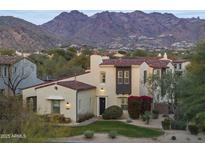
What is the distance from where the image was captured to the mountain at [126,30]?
5332mm

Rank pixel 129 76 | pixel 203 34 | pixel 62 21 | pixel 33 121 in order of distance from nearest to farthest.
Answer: pixel 33 121 < pixel 62 21 < pixel 203 34 < pixel 129 76

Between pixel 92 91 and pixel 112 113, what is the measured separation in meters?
0.44

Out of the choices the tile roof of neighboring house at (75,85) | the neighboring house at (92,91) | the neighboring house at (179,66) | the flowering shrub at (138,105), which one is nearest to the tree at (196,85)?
the flowering shrub at (138,105)

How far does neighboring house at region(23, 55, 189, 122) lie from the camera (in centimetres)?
602

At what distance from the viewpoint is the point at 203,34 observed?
18.7ft

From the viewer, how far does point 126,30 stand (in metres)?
5.89

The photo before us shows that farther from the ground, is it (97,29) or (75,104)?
(97,29)

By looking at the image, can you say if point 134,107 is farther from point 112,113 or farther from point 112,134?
point 112,134

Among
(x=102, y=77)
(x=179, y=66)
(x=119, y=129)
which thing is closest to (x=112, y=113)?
(x=119, y=129)

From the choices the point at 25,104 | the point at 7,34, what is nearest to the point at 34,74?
the point at 7,34

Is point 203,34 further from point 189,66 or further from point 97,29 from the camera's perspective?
point 97,29

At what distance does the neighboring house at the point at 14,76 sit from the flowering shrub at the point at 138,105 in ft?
4.35

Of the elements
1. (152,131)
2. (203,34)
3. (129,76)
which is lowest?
(152,131)
